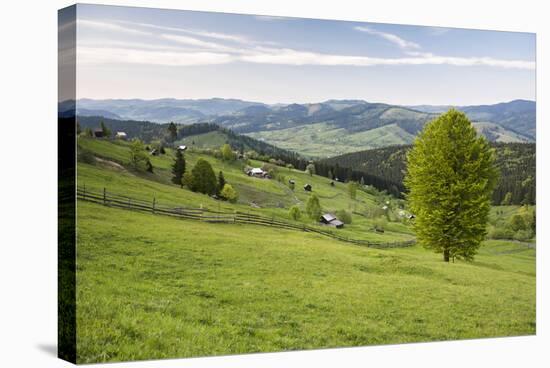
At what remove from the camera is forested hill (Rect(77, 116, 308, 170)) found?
19.9m

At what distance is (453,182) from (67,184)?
12.2m

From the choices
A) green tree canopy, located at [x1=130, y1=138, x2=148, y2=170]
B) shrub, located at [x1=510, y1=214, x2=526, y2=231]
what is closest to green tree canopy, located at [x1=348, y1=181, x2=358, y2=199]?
shrub, located at [x1=510, y1=214, x2=526, y2=231]

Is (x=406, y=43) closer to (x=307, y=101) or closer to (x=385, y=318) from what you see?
(x=307, y=101)

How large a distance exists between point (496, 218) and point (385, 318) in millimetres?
Answer: 5445

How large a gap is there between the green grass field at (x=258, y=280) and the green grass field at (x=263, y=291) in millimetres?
30

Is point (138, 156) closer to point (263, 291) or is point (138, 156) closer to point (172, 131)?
A: point (172, 131)

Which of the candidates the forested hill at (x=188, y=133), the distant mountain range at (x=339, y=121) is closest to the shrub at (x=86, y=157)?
the forested hill at (x=188, y=133)

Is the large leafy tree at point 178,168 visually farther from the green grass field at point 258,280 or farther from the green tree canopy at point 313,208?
the green tree canopy at point 313,208

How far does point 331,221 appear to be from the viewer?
23656mm

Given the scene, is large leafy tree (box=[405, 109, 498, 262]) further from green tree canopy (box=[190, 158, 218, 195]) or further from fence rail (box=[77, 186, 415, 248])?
green tree canopy (box=[190, 158, 218, 195])

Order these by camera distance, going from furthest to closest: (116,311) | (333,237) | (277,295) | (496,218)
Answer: (496,218), (333,237), (277,295), (116,311)

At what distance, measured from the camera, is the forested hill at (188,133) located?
1994 cm

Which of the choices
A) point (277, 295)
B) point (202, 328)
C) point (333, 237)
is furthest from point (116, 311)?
point (333, 237)

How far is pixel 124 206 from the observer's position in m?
20.2
